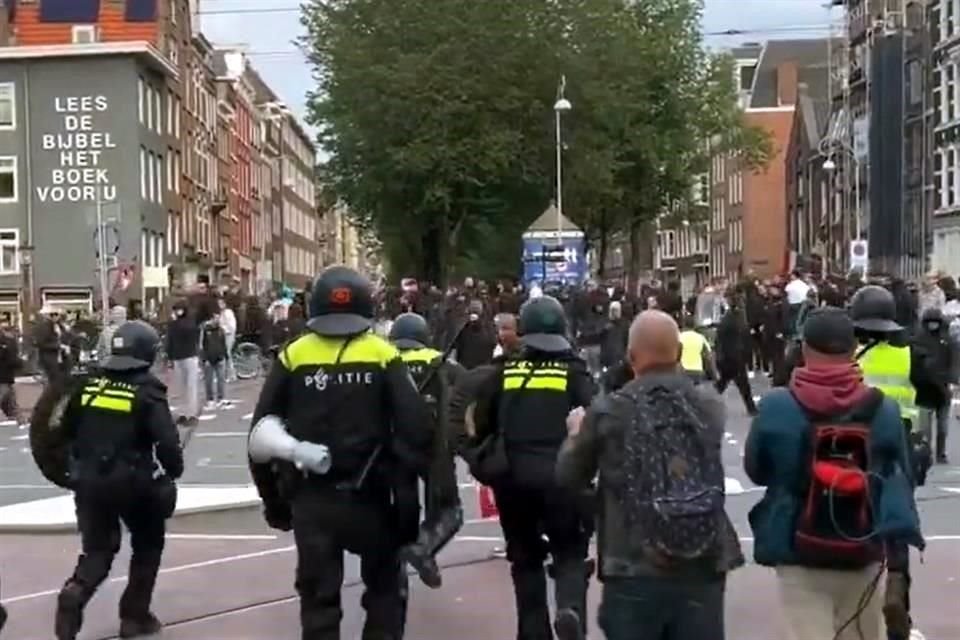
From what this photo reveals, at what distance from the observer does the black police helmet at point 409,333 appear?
401 inches

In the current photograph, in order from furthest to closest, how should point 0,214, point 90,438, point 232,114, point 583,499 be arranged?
1. point 232,114
2. point 0,214
3. point 90,438
4. point 583,499

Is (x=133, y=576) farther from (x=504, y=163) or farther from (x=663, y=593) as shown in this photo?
(x=504, y=163)

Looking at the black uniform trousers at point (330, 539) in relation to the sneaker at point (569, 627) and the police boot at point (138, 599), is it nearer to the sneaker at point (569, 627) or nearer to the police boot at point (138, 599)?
the sneaker at point (569, 627)

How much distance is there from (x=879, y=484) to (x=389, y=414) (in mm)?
1916

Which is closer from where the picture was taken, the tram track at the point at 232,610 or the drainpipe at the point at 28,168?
the tram track at the point at 232,610

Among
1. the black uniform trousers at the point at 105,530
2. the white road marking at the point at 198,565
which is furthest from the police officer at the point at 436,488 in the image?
the white road marking at the point at 198,565

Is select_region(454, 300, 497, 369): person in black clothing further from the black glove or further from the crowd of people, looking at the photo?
the black glove

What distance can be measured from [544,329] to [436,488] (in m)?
0.88

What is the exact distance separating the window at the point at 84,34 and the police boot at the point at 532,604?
51.3 m

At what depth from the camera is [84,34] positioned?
5725 centimetres

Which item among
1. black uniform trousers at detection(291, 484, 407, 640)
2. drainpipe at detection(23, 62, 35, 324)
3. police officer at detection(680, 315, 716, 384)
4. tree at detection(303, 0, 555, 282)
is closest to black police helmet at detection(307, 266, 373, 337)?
black uniform trousers at detection(291, 484, 407, 640)

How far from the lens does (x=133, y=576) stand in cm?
890

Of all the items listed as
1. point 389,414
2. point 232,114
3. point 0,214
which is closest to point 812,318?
point 389,414

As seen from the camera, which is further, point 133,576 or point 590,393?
point 133,576
